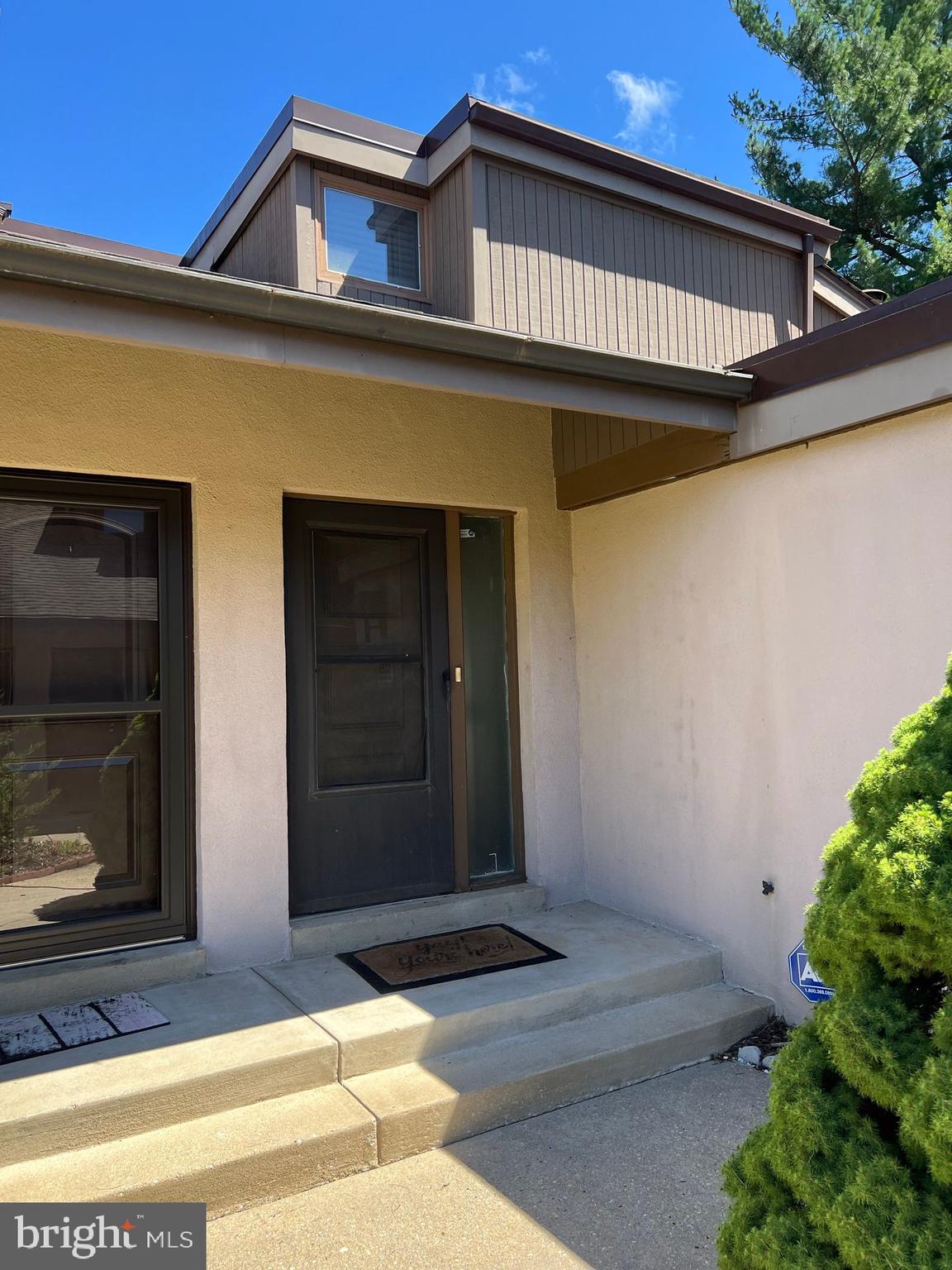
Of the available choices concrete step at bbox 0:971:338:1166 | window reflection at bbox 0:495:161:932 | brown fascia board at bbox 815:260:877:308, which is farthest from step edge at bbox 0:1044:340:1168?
brown fascia board at bbox 815:260:877:308

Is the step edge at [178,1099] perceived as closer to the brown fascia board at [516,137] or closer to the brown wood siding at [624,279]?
the brown wood siding at [624,279]

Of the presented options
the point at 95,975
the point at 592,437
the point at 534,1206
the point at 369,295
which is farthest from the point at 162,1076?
the point at 369,295

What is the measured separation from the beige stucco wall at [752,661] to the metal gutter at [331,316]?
0.57m

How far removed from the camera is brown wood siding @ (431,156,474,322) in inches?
184

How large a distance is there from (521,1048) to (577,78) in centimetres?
1191

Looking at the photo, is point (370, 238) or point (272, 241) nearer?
point (370, 238)

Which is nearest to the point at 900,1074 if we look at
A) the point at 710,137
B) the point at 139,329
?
the point at 139,329

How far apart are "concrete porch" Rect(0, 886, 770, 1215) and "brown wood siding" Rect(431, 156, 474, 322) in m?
3.27

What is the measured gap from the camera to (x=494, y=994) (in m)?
3.25

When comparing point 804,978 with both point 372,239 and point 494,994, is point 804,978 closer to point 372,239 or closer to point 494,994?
point 494,994

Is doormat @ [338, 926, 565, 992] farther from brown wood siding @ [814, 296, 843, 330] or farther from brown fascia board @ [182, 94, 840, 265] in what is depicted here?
brown wood siding @ [814, 296, 843, 330]

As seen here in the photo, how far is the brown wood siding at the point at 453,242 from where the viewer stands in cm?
468

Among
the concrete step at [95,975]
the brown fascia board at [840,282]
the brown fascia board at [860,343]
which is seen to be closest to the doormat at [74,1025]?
the concrete step at [95,975]

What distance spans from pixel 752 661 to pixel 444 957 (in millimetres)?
1790
